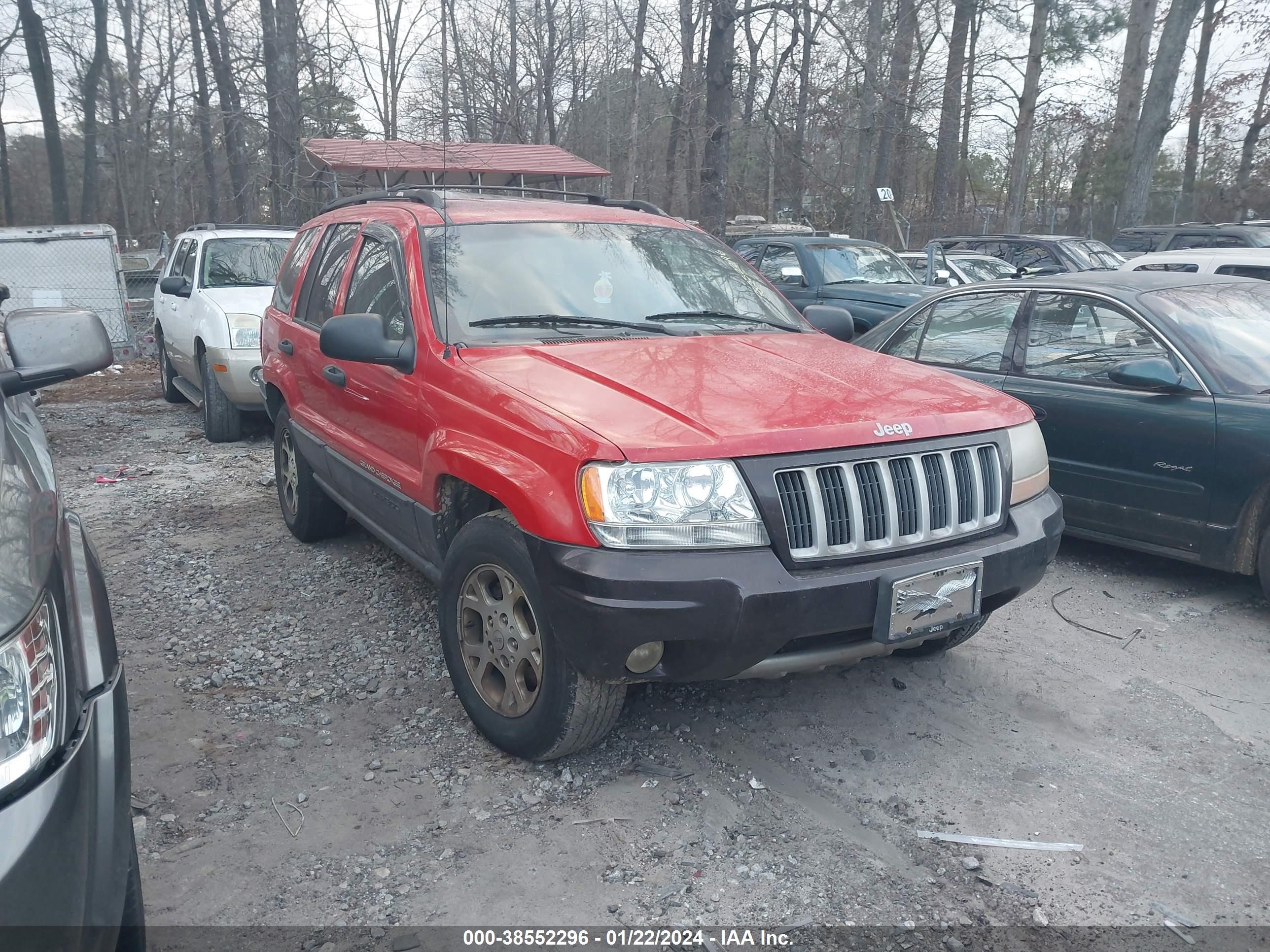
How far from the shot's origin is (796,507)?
2799 mm

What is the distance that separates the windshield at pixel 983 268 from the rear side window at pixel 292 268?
417 inches

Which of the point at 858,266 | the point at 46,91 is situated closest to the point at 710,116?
the point at 858,266

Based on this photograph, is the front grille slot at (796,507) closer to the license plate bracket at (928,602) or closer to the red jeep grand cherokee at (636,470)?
the red jeep grand cherokee at (636,470)

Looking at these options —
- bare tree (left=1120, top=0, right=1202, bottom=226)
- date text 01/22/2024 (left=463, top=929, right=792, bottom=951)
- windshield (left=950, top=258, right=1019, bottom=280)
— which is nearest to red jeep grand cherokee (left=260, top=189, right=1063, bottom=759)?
date text 01/22/2024 (left=463, top=929, right=792, bottom=951)

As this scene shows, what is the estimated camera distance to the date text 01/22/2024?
2.47m

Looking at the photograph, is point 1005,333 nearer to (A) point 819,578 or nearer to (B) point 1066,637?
(B) point 1066,637

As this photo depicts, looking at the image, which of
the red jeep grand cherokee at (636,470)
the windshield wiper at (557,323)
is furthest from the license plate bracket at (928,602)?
the windshield wiper at (557,323)

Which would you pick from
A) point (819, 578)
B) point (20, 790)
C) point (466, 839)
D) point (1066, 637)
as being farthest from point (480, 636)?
point (1066, 637)

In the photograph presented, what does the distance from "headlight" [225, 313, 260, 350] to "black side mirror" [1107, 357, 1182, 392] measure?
6.30 meters

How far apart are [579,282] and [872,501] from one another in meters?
1.65

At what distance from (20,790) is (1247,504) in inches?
191

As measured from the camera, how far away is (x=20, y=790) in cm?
161

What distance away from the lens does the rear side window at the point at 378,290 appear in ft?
12.9

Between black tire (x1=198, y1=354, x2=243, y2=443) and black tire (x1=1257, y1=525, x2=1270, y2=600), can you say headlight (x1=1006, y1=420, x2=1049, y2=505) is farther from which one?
black tire (x1=198, y1=354, x2=243, y2=443)
